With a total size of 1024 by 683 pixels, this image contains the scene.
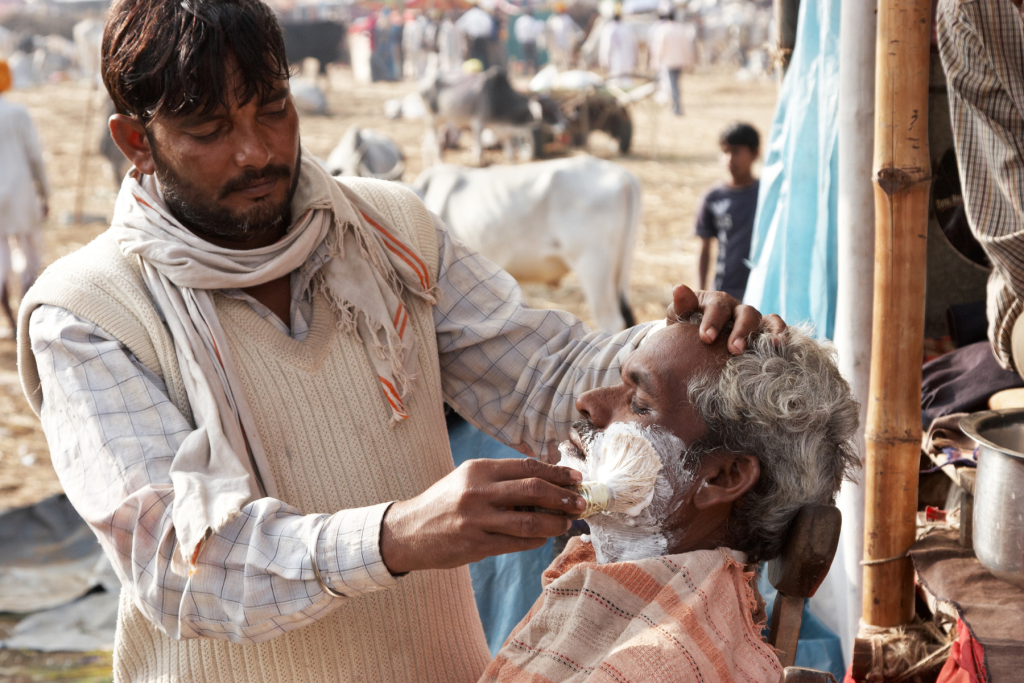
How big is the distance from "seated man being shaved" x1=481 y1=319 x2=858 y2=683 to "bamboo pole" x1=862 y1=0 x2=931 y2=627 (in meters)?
0.50

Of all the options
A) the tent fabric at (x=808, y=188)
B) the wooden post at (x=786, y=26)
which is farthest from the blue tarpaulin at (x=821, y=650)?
the wooden post at (x=786, y=26)

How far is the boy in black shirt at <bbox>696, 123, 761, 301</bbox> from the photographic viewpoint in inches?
239

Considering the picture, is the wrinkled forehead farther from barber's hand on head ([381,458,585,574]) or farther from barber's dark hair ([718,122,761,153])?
barber's dark hair ([718,122,761,153])

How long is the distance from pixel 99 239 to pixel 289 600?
2.99 feet

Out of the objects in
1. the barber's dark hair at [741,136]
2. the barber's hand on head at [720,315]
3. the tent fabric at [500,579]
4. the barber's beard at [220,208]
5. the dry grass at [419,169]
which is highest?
the barber's beard at [220,208]

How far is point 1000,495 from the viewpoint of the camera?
2086 mm

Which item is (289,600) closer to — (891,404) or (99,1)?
(891,404)

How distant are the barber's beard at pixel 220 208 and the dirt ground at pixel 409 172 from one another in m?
3.23

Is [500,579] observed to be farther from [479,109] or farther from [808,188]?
[479,109]

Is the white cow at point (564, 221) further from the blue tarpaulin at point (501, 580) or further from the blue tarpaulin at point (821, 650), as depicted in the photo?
the blue tarpaulin at point (821, 650)

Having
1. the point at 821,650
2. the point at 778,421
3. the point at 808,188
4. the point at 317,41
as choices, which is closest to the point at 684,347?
the point at 778,421

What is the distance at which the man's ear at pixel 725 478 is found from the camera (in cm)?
184

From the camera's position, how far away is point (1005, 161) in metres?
2.19

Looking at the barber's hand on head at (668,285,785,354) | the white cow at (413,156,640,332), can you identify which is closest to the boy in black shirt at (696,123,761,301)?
the white cow at (413,156,640,332)
